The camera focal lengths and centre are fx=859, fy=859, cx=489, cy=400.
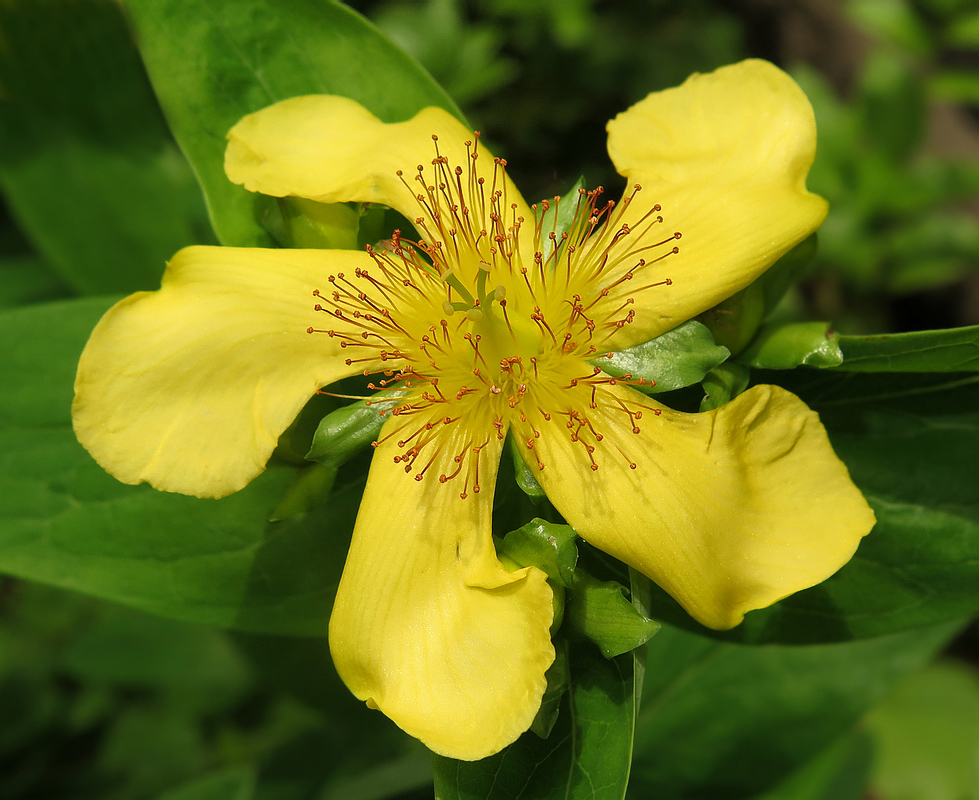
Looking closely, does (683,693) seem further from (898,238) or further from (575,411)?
(898,238)

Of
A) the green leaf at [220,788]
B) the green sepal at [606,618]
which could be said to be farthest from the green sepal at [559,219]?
the green leaf at [220,788]

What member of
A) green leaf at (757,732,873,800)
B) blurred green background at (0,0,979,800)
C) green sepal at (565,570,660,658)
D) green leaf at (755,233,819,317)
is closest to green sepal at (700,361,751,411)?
green leaf at (755,233,819,317)

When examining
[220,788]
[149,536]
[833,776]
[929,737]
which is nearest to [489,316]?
[149,536]

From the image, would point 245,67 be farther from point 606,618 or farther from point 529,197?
point 529,197

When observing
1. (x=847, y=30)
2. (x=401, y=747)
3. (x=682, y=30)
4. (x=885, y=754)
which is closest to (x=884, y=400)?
(x=401, y=747)

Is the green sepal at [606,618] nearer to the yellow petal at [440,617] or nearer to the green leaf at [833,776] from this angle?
the yellow petal at [440,617]

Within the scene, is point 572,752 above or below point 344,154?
below

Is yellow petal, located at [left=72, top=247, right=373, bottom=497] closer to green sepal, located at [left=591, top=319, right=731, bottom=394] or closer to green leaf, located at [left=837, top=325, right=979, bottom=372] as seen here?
green sepal, located at [left=591, top=319, right=731, bottom=394]
